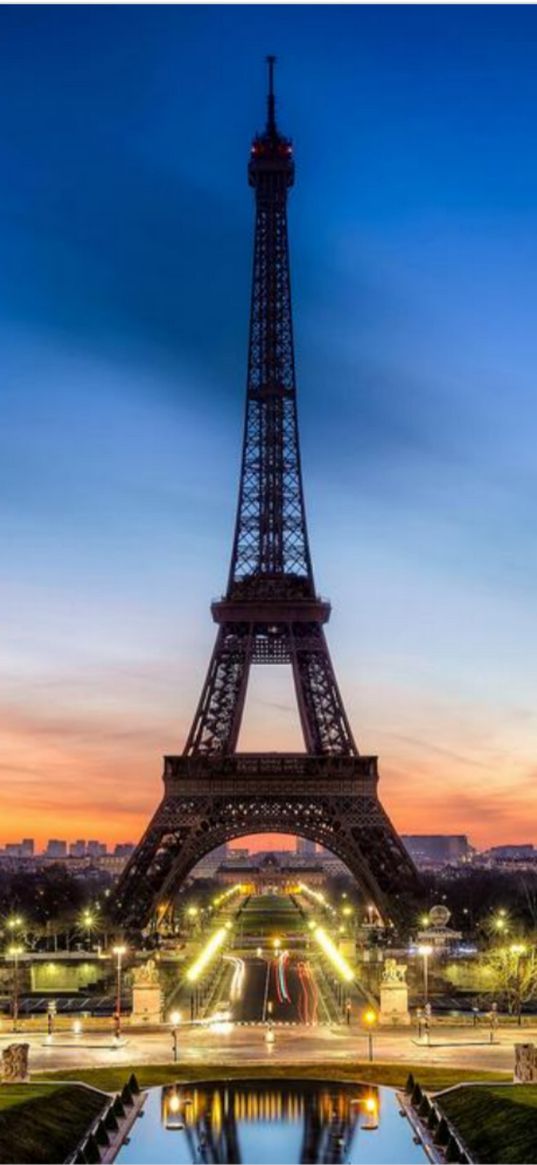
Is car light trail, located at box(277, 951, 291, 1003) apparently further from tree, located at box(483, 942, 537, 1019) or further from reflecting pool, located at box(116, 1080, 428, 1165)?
reflecting pool, located at box(116, 1080, 428, 1165)

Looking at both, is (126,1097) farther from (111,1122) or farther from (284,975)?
(284,975)

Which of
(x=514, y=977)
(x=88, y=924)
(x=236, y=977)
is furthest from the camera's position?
(x=88, y=924)

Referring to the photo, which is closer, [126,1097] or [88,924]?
[126,1097]

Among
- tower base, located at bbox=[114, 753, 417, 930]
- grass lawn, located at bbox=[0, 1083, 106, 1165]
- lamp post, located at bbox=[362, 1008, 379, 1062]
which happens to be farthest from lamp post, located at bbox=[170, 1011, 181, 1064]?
tower base, located at bbox=[114, 753, 417, 930]

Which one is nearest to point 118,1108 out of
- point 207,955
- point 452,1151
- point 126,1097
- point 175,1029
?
point 126,1097

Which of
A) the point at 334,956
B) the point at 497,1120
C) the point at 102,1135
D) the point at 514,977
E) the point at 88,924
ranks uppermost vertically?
the point at 88,924

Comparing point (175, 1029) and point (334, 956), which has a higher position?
point (334, 956)

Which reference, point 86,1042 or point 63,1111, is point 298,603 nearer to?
point 86,1042
